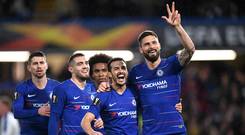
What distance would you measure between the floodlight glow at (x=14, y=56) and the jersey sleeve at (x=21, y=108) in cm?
845

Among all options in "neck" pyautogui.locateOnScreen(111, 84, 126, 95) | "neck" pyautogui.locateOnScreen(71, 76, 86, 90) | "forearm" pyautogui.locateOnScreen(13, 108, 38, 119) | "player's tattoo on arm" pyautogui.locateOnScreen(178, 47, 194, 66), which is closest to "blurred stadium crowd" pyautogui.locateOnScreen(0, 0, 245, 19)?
"forearm" pyautogui.locateOnScreen(13, 108, 38, 119)

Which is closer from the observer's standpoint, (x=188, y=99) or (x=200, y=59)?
(x=188, y=99)

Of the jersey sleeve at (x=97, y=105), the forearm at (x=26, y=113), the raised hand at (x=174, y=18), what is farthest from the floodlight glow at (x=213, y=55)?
the raised hand at (x=174, y=18)

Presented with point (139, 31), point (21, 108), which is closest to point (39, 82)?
point (21, 108)

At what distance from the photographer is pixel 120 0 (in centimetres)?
2164

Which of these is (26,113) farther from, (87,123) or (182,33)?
(182,33)

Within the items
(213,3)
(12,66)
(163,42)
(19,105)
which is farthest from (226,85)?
(19,105)

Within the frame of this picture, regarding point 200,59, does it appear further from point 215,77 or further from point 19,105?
point 19,105

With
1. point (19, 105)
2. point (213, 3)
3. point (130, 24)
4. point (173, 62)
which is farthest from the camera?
point (213, 3)

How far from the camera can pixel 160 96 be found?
1032cm

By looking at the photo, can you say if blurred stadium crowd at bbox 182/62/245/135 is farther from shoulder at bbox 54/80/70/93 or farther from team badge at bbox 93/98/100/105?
team badge at bbox 93/98/100/105

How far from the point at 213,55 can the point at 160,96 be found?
440 inches

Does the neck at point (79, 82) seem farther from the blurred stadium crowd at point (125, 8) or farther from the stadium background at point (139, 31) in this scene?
the blurred stadium crowd at point (125, 8)

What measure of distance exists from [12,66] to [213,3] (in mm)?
5504
